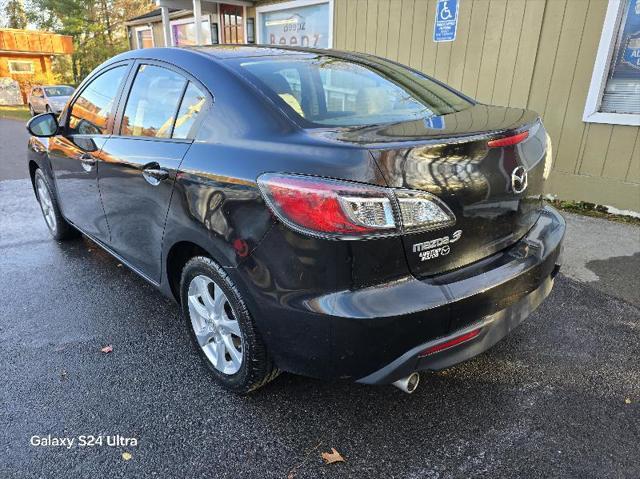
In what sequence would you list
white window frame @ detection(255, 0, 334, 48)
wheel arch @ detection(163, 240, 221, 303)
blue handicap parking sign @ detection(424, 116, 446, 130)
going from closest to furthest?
blue handicap parking sign @ detection(424, 116, 446, 130), wheel arch @ detection(163, 240, 221, 303), white window frame @ detection(255, 0, 334, 48)

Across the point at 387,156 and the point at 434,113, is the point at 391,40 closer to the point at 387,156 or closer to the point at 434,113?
the point at 434,113

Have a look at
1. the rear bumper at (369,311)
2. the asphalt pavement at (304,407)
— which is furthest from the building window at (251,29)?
the rear bumper at (369,311)

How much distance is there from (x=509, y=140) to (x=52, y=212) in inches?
156

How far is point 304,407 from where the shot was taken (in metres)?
2.24

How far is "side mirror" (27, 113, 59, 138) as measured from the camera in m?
3.54

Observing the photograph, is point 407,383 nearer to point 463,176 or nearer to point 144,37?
point 463,176

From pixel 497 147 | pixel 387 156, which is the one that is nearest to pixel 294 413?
pixel 387 156

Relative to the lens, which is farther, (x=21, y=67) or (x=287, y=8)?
(x=21, y=67)

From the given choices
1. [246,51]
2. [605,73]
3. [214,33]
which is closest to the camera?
[246,51]

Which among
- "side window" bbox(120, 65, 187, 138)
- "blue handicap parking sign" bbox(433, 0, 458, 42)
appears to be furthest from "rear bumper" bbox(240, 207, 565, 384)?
"blue handicap parking sign" bbox(433, 0, 458, 42)

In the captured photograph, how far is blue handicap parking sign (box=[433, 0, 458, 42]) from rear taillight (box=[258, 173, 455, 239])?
5.50 meters

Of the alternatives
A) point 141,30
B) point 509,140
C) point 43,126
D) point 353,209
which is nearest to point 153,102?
point 43,126

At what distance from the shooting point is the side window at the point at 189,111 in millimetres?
2277

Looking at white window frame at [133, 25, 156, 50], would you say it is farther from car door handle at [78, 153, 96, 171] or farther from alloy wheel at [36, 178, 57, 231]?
car door handle at [78, 153, 96, 171]
